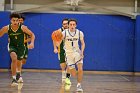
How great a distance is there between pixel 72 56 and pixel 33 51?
8.08m

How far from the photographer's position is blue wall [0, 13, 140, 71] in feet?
53.6

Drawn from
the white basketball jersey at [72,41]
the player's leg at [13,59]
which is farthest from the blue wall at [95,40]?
the white basketball jersey at [72,41]

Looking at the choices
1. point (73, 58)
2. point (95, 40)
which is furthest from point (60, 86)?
point (95, 40)

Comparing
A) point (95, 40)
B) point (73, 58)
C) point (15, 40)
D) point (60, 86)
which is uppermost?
point (15, 40)

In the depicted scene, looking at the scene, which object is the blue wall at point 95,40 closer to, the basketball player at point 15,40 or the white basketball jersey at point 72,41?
the basketball player at point 15,40

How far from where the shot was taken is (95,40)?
1634cm

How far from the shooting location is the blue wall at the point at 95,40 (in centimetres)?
1633

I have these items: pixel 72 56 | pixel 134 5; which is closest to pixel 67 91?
pixel 72 56

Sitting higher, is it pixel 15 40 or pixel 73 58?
pixel 15 40

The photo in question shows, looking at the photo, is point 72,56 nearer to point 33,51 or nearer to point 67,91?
point 67,91

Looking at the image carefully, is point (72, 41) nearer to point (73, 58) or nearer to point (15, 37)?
point (73, 58)

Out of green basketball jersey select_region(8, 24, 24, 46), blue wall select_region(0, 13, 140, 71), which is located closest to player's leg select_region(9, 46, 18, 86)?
green basketball jersey select_region(8, 24, 24, 46)

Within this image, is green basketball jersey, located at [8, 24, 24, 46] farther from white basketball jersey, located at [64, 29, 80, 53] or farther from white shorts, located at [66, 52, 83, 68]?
white shorts, located at [66, 52, 83, 68]

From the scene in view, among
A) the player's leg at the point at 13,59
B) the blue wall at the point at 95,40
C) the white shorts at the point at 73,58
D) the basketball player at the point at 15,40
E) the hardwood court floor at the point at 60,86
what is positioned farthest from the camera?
the blue wall at the point at 95,40
